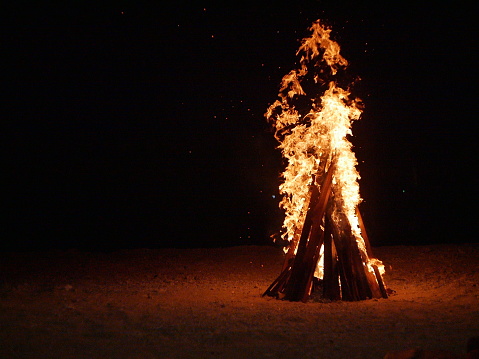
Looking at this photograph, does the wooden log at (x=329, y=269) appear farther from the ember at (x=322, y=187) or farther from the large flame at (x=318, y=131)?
the large flame at (x=318, y=131)

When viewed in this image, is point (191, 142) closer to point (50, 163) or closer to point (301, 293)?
point (50, 163)

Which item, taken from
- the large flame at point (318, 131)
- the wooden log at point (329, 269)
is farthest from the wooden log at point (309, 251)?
the large flame at point (318, 131)

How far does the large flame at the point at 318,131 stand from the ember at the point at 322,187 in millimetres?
18

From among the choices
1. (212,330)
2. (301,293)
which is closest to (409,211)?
(301,293)

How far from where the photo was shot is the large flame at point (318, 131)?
1072cm

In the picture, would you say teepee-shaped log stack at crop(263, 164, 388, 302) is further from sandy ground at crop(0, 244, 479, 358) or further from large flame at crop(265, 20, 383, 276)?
sandy ground at crop(0, 244, 479, 358)

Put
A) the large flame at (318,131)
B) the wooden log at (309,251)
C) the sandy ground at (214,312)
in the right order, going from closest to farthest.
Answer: the sandy ground at (214,312) < the wooden log at (309,251) < the large flame at (318,131)

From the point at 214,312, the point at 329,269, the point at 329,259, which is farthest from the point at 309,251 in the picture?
the point at 214,312

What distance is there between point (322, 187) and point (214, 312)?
297 cm

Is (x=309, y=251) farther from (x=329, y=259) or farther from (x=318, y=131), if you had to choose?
(x=318, y=131)

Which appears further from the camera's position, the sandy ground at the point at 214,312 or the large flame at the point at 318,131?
the large flame at the point at 318,131

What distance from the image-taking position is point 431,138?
800 inches

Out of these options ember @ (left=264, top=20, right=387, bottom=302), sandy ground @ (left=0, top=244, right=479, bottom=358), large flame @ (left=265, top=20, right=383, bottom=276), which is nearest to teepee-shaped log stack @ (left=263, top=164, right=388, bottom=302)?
ember @ (left=264, top=20, right=387, bottom=302)

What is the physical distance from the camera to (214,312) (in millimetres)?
9234
